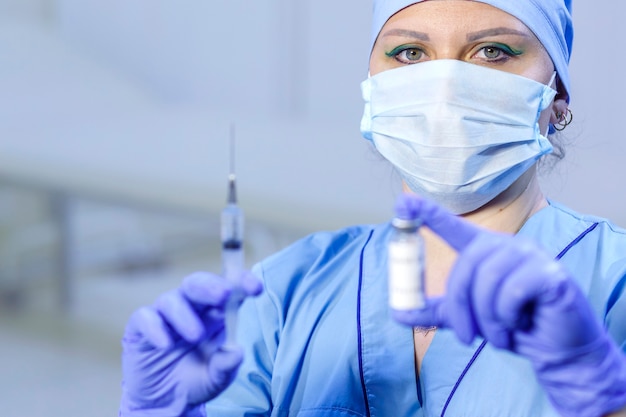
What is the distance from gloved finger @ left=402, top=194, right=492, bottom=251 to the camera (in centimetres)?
92

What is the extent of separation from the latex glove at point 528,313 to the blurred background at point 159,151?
1.42 meters

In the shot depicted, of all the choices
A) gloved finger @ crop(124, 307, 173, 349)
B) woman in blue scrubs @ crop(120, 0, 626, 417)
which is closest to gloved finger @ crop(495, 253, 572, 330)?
woman in blue scrubs @ crop(120, 0, 626, 417)

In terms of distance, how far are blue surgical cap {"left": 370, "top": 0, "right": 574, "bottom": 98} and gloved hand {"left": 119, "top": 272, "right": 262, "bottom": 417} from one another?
1.81 feet

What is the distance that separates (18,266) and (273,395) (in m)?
2.40

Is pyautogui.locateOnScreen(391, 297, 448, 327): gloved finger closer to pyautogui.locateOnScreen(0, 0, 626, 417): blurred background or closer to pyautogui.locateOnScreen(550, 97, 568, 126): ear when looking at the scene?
pyautogui.locateOnScreen(550, 97, 568, 126): ear

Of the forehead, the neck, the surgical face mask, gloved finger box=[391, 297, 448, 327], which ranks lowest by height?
gloved finger box=[391, 297, 448, 327]

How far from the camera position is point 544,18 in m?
1.32

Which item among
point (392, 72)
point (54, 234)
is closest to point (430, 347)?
point (392, 72)

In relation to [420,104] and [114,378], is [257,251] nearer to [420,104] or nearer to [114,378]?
[114,378]

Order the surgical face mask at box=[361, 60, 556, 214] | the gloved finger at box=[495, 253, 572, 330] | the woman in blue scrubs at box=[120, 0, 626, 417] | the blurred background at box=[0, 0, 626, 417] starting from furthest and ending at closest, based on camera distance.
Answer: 1. the blurred background at box=[0, 0, 626, 417]
2. the surgical face mask at box=[361, 60, 556, 214]
3. the woman in blue scrubs at box=[120, 0, 626, 417]
4. the gloved finger at box=[495, 253, 572, 330]

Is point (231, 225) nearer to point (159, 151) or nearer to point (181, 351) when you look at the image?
point (181, 351)

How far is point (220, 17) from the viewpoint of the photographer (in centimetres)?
399

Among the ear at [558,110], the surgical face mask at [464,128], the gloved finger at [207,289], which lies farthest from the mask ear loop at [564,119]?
the gloved finger at [207,289]

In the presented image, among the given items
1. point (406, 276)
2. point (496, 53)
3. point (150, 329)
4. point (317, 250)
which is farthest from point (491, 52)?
point (150, 329)
